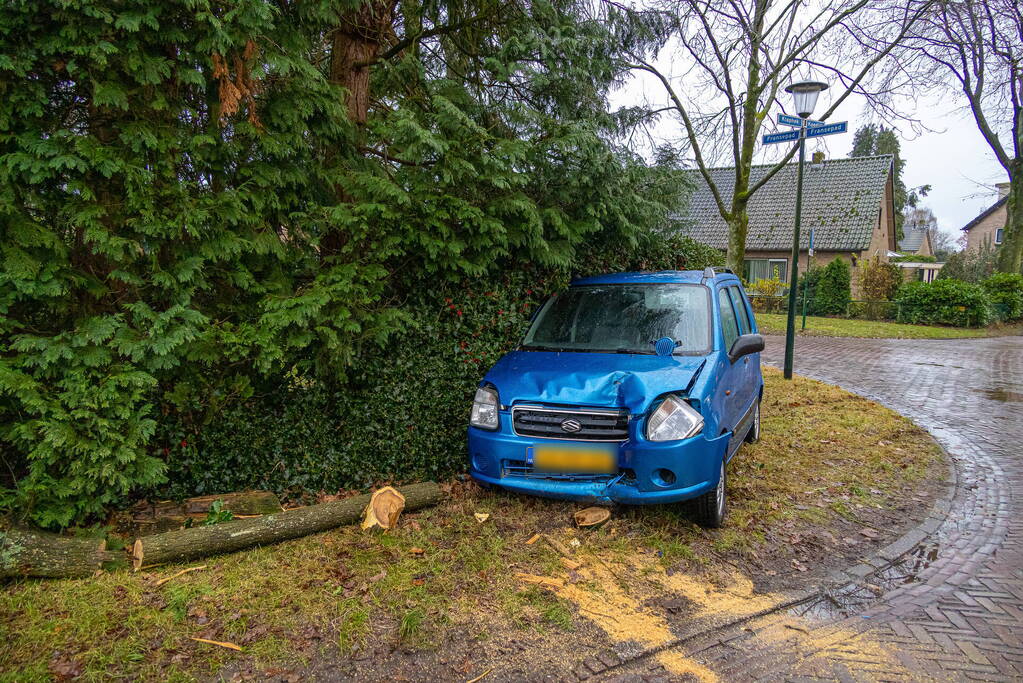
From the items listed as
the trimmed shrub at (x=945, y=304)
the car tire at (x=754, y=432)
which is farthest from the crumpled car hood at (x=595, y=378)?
the trimmed shrub at (x=945, y=304)

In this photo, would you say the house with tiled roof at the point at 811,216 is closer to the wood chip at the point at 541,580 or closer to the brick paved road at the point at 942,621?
the brick paved road at the point at 942,621

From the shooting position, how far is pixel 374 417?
4.81 meters

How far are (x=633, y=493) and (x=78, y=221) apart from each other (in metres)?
3.75

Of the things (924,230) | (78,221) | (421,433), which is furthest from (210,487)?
(924,230)

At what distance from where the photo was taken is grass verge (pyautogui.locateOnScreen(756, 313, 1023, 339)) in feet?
61.6

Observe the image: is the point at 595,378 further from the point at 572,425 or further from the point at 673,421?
the point at 673,421

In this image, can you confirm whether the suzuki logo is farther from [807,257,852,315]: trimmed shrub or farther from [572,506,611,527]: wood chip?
[807,257,852,315]: trimmed shrub

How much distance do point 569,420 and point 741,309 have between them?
317cm

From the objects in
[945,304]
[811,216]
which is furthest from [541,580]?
[811,216]

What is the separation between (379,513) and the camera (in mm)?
4367

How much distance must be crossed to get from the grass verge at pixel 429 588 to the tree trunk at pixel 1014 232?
934 inches

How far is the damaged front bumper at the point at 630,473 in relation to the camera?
399cm

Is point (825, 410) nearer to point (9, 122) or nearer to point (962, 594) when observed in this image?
point (962, 594)

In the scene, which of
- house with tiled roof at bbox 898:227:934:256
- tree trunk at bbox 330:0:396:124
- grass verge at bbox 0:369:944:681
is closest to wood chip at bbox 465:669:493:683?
grass verge at bbox 0:369:944:681
